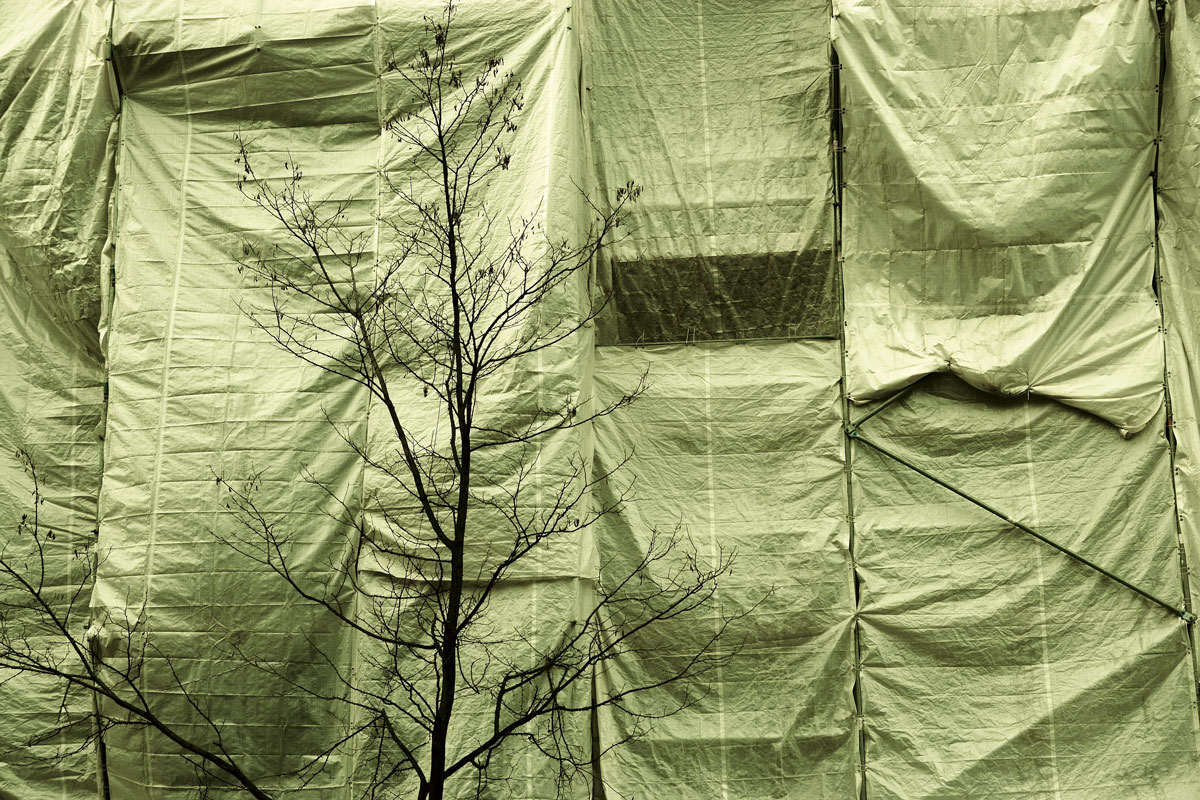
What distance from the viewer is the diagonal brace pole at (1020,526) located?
319 inches

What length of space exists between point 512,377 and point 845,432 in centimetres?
228

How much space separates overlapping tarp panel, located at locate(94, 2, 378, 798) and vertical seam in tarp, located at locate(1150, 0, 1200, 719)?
17.4ft

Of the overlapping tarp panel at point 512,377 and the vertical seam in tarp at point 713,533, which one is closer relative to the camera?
the overlapping tarp panel at point 512,377

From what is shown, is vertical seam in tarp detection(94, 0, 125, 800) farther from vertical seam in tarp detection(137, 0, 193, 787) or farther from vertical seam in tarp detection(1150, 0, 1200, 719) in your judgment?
vertical seam in tarp detection(1150, 0, 1200, 719)

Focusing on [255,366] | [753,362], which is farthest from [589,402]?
[255,366]

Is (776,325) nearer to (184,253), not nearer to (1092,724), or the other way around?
(1092,724)

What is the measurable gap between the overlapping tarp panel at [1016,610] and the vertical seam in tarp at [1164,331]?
0.05 meters

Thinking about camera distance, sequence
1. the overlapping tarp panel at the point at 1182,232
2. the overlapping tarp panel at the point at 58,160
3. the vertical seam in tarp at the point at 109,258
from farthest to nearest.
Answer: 1. the overlapping tarp panel at the point at 58,160
2. the vertical seam in tarp at the point at 109,258
3. the overlapping tarp panel at the point at 1182,232

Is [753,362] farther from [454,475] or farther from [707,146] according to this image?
[454,475]

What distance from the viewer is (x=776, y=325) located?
8.84 m

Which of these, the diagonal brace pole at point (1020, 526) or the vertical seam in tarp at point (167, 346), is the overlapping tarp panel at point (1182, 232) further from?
the vertical seam in tarp at point (167, 346)

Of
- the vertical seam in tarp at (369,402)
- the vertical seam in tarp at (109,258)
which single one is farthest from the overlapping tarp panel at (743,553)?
the vertical seam in tarp at (109,258)

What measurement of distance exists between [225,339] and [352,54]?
7.14 ft

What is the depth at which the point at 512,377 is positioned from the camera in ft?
26.7
